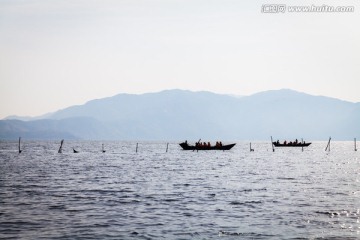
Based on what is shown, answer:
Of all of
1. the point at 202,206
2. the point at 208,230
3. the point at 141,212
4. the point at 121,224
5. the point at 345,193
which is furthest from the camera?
the point at 345,193

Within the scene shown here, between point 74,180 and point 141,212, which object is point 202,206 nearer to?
point 141,212

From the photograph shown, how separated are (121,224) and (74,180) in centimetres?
2723

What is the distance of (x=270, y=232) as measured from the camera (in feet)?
74.3

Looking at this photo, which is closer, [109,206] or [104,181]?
[109,206]

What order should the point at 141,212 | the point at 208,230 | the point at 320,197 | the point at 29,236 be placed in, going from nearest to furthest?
the point at 29,236 → the point at 208,230 → the point at 141,212 → the point at 320,197

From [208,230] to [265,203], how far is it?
10.2 metres

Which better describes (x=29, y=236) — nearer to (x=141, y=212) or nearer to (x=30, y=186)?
(x=141, y=212)

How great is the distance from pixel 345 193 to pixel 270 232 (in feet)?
61.3

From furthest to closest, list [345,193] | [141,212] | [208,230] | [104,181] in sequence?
[104,181], [345,193], [141,212], [208,230]

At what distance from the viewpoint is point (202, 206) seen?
101ft


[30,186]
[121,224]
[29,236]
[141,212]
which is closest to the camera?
[29,236]

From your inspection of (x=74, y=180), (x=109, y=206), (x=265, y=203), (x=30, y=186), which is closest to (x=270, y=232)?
(x=265, y=203)

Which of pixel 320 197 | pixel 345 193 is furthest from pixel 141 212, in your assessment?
pixel 345 193

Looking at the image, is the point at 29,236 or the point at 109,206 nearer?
the point at 29,236
